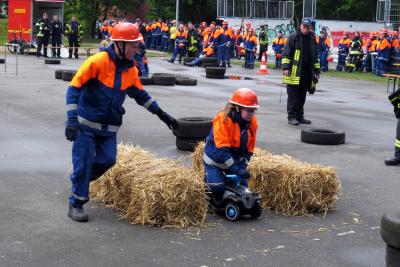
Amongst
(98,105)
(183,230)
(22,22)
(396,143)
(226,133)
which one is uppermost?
(22,22)

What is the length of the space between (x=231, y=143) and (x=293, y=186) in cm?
83

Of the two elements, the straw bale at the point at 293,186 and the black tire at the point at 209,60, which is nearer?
the straw bale at the point at 293,186

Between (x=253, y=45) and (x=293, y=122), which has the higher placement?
(x=253, y=45)

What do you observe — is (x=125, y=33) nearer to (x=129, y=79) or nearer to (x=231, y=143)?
(x=129, y=79)

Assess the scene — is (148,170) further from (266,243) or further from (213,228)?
(266,243)

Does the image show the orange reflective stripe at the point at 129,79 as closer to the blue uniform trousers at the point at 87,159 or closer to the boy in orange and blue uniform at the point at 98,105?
the boy in orange and blue uniform at the point at 98,105

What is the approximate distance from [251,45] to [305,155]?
72.3 feet

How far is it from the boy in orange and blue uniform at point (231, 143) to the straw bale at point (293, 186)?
13.9 inches

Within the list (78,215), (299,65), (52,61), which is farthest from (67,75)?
(78,215)

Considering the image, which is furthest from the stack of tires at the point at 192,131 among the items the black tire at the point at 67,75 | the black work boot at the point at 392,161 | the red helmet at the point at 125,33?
the black tire at the point at 67,75

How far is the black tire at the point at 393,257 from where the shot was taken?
534 centimetres

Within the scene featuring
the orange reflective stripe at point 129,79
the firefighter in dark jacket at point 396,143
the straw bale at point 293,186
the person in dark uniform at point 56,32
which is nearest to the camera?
the orange reflective stripe at point 129,79

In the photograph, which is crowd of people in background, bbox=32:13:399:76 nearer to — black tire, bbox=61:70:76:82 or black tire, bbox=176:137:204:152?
black tire, bbox=61:70:76:82

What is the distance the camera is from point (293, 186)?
24.7 feet
